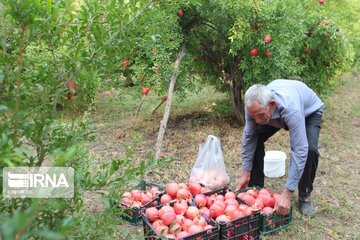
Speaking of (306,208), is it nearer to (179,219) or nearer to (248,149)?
(248,149)

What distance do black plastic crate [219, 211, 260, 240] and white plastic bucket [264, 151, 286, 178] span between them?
1.35m

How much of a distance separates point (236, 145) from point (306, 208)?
6.29 ft

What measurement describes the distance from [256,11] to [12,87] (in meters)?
4.24

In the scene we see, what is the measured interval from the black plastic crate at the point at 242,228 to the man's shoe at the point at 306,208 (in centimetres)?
70

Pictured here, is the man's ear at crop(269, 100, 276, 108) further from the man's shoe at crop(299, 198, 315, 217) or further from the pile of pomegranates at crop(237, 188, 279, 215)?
the man's shoe at crop(299, 198, 315, 217)

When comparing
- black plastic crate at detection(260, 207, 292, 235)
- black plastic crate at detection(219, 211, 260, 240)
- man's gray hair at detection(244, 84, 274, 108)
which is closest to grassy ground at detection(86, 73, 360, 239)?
black plastic crate at detection(260, 207, 292, 235)

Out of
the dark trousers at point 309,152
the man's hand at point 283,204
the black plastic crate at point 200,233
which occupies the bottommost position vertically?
the black plastic crate at point 200,233

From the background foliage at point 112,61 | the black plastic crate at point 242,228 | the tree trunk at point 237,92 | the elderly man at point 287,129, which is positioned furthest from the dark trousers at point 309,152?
the tree trunk at point 237,92

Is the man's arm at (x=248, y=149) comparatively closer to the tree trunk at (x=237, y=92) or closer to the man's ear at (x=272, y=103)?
the man's ear at (x=272, y=103)

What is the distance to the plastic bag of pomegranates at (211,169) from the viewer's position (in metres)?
4.04

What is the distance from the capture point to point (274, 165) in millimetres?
4578

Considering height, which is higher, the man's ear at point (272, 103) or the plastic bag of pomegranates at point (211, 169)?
the man's ear at point (272, 103)

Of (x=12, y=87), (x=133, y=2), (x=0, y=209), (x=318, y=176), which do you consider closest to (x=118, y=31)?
(x=133, y=2)

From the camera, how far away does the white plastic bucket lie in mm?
4570
